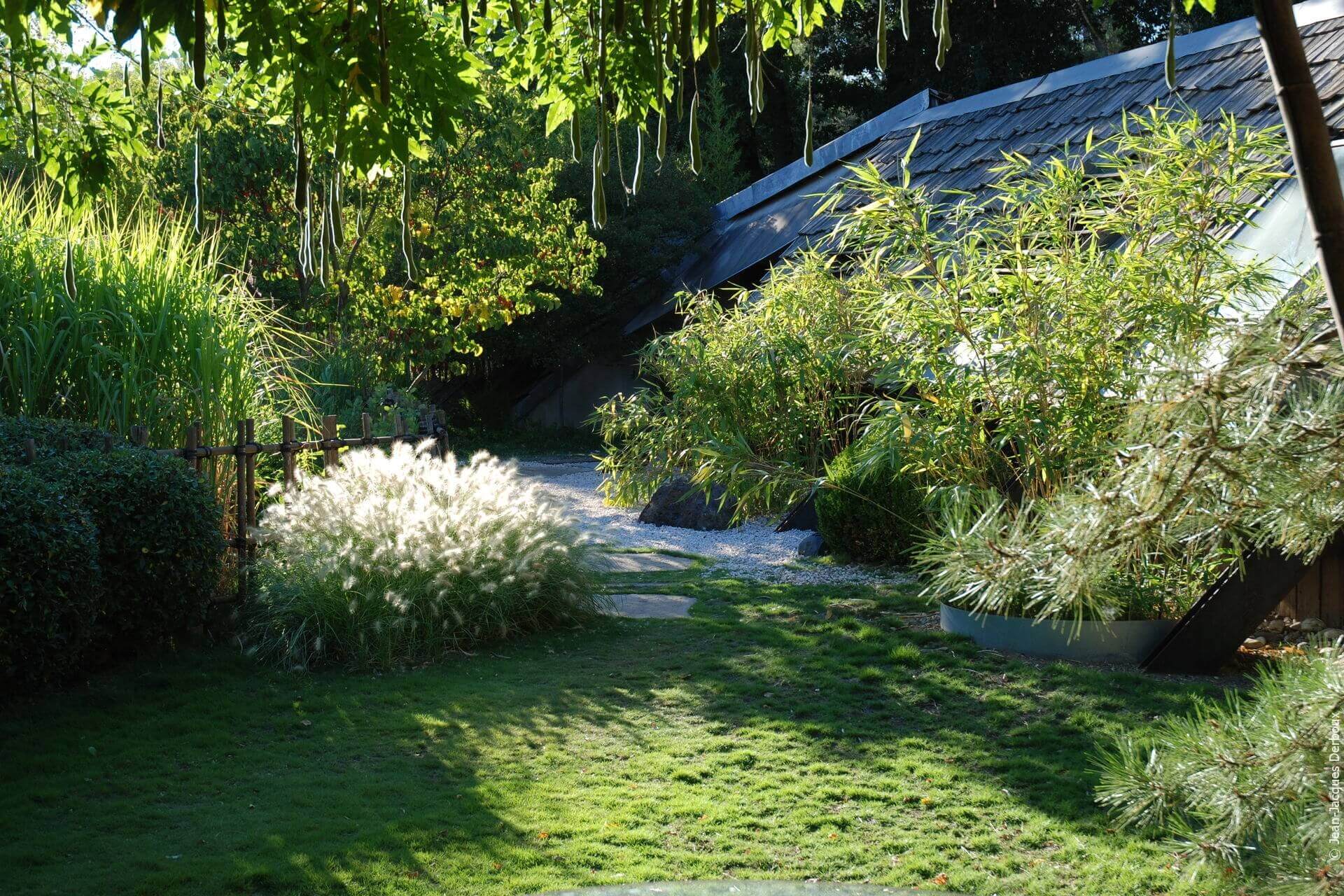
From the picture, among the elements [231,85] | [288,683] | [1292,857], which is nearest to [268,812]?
[288,683]

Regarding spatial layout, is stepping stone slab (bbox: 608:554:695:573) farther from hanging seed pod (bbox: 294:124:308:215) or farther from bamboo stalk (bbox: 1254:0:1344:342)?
bamboo stalk (bbox: 1254:0:1344:342)

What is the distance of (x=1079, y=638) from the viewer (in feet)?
18.5

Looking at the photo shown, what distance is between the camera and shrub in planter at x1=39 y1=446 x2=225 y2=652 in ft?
16.6

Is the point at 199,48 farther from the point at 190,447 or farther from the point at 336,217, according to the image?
the point at 190,447

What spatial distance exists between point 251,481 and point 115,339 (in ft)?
3.30

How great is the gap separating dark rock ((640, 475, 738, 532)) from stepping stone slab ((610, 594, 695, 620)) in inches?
104

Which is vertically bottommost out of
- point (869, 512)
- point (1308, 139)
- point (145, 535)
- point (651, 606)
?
point (651, 606)

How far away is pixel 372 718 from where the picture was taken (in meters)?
4.98

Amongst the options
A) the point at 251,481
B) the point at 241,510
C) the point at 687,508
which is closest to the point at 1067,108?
the point at 687,508

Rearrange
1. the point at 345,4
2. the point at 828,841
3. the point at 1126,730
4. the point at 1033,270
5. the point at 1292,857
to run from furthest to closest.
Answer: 1. the point at 1033,270
2. the point at 1126,730
3. the point at 828,841
4. the point at 1292,857
5. the point at 345,4

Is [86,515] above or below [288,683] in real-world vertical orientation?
above

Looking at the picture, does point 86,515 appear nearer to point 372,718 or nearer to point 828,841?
point 372,718

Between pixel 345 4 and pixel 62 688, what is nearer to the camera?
pixel 345 4

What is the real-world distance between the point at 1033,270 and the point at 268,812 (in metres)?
4.26
